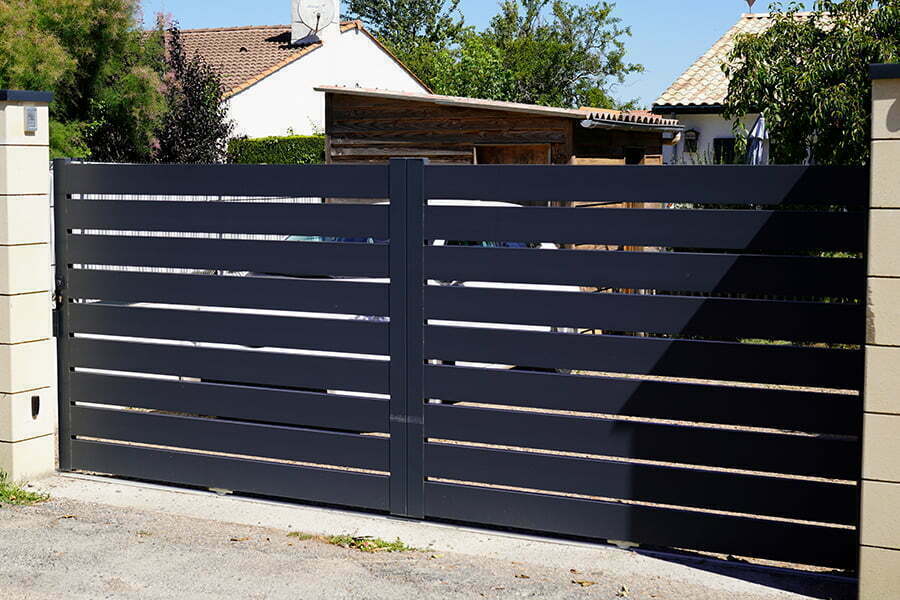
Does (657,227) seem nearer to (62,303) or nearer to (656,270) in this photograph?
(656,270)

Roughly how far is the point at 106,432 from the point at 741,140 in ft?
27.8

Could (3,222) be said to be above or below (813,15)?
below

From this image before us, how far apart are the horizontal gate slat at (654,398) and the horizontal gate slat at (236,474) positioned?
0.73 metres

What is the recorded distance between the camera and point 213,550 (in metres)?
5.79

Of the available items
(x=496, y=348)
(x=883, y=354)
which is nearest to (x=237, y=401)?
(x=496, y=348)

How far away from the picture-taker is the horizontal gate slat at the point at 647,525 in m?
5.38

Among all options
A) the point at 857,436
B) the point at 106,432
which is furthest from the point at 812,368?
the point at 106,432

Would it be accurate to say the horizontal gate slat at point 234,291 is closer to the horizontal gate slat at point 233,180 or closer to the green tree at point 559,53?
the horizontal gate slat at point 233,180

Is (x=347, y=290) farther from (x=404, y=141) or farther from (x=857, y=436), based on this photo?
(x=404, y=141)

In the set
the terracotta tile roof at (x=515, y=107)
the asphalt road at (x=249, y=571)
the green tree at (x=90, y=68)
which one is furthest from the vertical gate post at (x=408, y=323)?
the green tree at (x=90, y=68)

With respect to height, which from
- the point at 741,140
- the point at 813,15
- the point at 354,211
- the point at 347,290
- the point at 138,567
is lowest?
the point at 138,567

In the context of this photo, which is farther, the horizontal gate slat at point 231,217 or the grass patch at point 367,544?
the horizontal gate slat at point 231,217

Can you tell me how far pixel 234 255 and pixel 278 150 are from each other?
21223 mm

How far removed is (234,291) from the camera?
653cm
